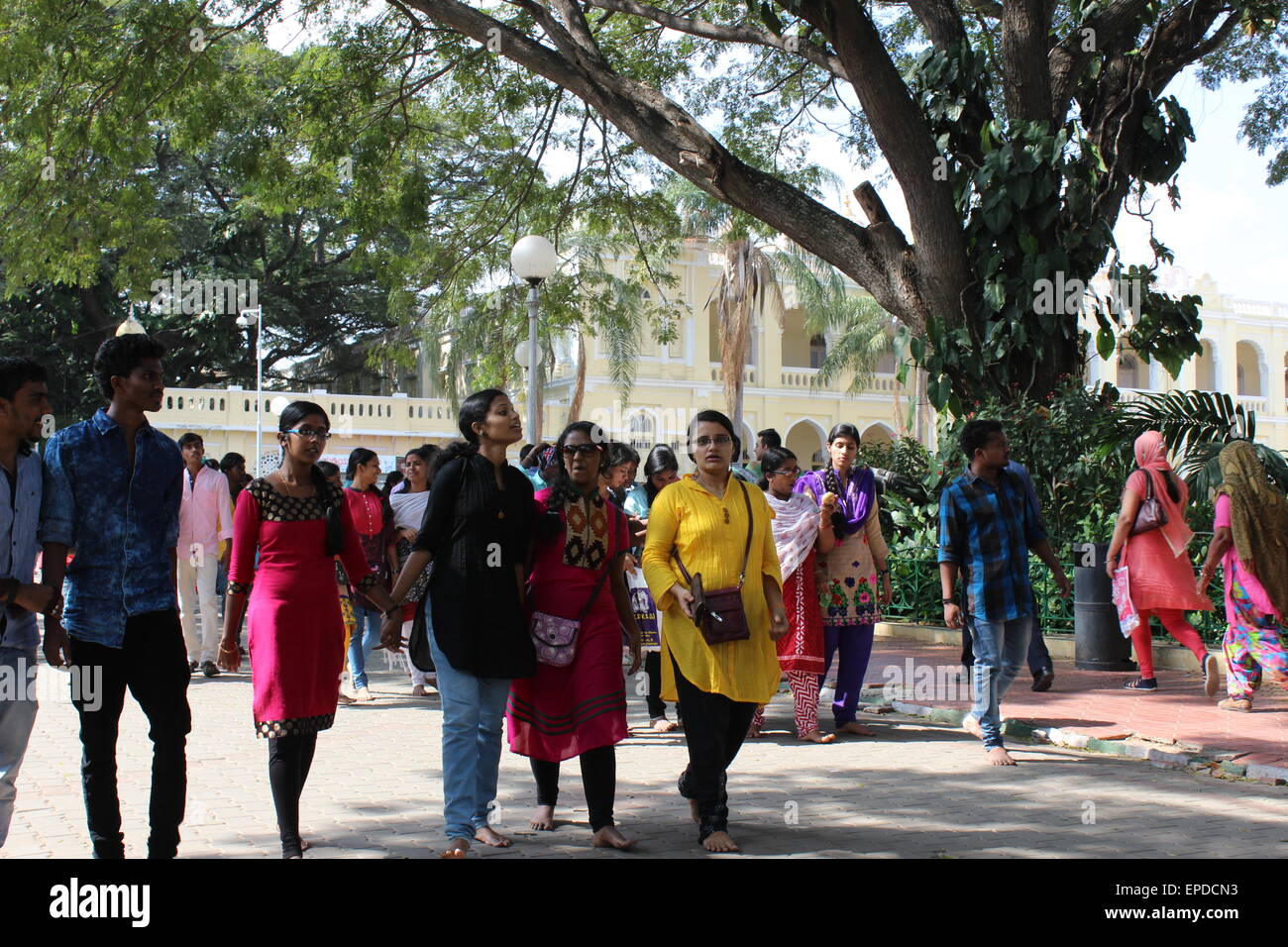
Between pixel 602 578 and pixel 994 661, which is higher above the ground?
pixel 602 578

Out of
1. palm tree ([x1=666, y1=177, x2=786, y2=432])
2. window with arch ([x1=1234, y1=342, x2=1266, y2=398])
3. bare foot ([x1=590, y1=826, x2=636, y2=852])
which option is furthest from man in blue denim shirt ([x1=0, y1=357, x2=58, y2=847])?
window with arch ([x1=1234, y1=342, x2=1266, y2=398])

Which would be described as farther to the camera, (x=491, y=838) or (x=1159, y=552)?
(x=1159, y=552)

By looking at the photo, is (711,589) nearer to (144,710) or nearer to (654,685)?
(144,710)

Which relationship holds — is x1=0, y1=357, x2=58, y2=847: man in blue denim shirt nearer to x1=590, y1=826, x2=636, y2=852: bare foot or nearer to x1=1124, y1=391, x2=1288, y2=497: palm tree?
x1=590, y1=826, x2=636, y2=852: bare foot

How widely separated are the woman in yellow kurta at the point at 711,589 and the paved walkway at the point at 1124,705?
3.25 meters

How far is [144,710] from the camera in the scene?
14.7 ft

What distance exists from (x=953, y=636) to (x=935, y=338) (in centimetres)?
306

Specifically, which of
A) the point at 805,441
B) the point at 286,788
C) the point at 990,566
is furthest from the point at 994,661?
the point at 805,441

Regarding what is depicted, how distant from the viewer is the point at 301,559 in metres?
5.10

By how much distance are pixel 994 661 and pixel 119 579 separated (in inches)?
187

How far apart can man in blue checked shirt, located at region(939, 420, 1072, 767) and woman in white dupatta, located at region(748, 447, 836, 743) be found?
3.02 ft

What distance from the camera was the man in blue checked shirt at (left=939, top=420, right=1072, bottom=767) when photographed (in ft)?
24.0

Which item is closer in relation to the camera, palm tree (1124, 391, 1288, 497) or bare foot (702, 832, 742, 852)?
bare foot (702, 832, 742, 852)

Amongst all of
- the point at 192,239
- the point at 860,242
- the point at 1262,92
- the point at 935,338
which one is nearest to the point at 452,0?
the point at 860,242
